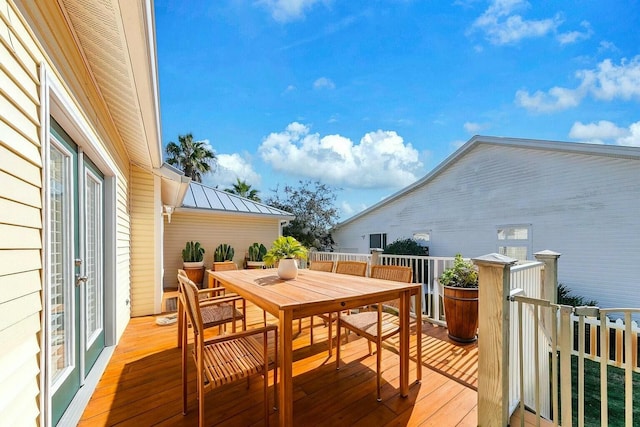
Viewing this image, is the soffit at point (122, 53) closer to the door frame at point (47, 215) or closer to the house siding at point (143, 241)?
the door frame at point (47, 215)

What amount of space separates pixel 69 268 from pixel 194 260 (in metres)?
5.28

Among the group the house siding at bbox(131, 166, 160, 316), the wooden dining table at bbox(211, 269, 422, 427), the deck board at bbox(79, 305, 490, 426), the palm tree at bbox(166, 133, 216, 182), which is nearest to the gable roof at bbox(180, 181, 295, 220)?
the house siding at bbox(131, 166, 160, 316)

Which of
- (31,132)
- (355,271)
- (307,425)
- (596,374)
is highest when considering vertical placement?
(31,132)

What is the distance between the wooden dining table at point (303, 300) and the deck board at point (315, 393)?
0.26 m

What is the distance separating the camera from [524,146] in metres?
6.77

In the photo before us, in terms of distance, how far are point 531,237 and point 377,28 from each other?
244 inches

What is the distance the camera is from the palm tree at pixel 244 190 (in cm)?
1819

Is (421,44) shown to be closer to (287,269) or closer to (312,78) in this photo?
(312,78)

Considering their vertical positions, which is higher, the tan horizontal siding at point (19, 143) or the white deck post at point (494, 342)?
the tan horizontal siding at point (19, 143)

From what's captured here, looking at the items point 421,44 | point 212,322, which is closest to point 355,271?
point 212,322

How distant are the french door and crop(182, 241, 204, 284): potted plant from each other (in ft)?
12.7

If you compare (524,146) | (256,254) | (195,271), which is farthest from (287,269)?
(524,146)

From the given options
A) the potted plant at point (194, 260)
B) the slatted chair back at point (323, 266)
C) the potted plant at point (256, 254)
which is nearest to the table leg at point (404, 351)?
the slatted chair back at point (323, 266)

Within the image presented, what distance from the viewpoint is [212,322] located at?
2787mm
